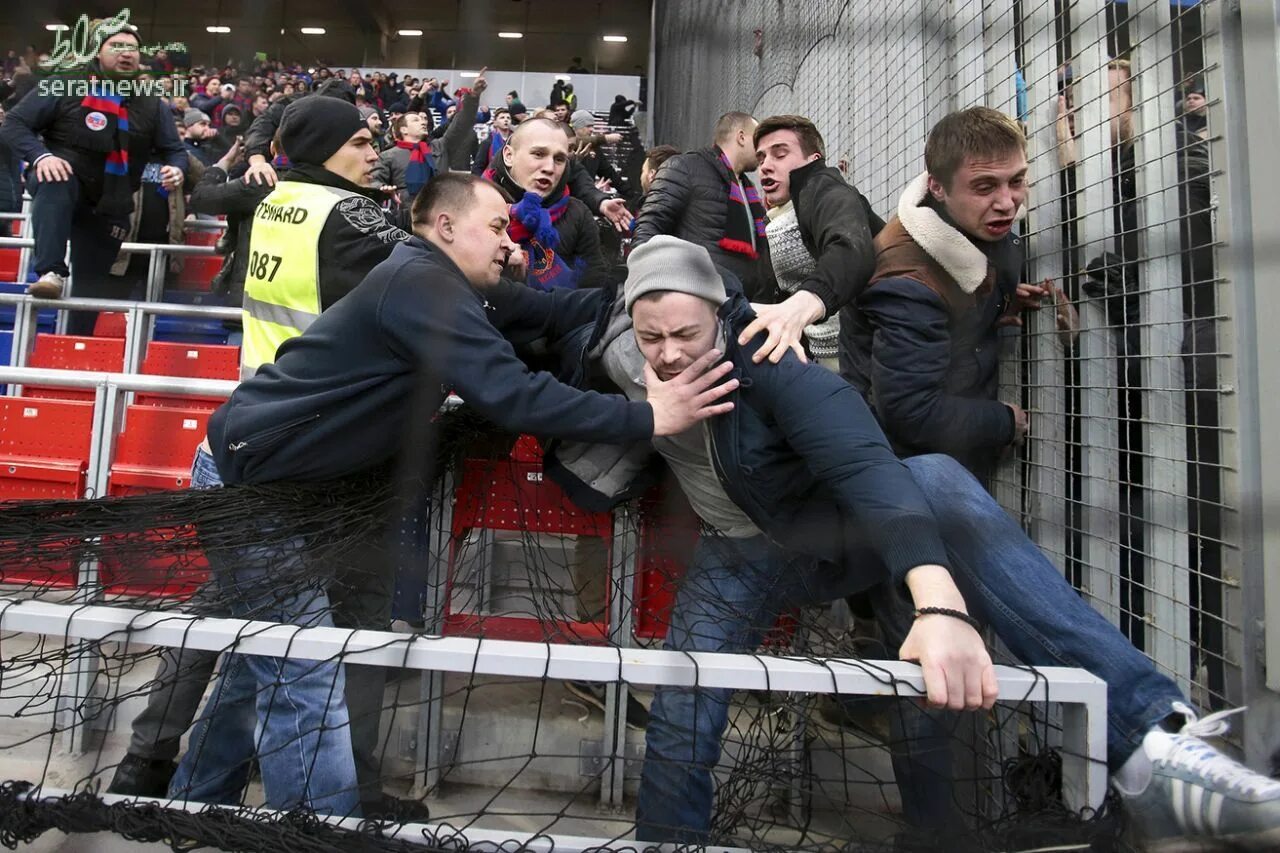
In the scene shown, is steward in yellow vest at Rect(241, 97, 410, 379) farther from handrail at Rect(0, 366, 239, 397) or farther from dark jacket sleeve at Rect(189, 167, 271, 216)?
dark jacket sleeve at Rect(189, 167, 271, 216)

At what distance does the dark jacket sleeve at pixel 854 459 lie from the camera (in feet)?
3.50

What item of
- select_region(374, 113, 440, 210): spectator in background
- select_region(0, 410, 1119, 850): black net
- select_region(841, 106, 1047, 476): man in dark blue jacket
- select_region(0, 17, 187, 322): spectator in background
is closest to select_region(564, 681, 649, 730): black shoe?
select_region(0, 410, 1119, 850): black net

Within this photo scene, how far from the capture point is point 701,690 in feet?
4.02

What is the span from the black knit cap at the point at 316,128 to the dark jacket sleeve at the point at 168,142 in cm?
198

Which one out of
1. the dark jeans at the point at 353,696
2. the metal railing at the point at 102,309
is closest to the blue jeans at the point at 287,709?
the dark jeans at the point at 353,696

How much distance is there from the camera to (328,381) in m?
1.36

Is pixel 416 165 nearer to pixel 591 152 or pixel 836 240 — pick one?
pixel 591 152

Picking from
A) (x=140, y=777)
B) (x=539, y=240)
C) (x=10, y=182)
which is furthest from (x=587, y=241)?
(x=10, y=182)

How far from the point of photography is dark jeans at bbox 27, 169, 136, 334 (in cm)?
319

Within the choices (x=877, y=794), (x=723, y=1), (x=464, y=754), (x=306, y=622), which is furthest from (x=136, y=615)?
(x=723, y=1)

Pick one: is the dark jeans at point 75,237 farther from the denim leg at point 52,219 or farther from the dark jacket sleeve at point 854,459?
the dark jacket sleeve at point 854,459

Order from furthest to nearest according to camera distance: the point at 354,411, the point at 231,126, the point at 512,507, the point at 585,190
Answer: the point at 231,126
the point at 585,190
the point at 512,507
the point at 354,411

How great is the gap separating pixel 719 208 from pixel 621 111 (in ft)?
12.1

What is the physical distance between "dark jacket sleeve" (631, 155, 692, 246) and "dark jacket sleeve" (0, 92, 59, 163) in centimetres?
228
